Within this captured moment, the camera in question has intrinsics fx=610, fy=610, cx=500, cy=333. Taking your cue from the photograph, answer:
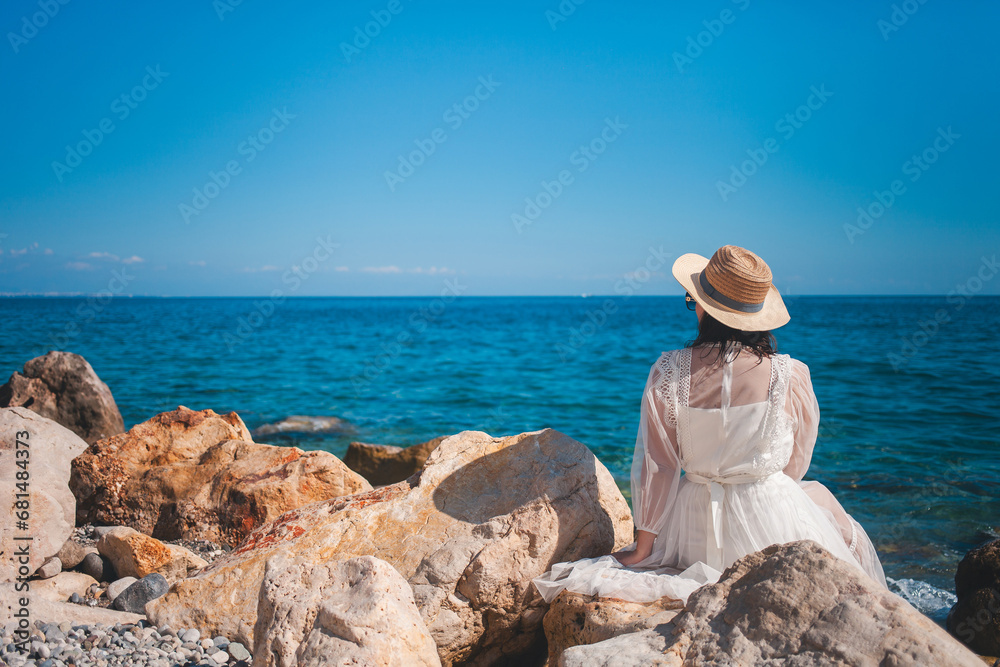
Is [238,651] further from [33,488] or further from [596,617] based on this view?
[33,488]

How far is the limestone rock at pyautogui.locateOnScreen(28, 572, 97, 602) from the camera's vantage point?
4.09 m

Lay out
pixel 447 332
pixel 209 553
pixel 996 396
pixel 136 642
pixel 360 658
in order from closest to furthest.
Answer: pixel 360 658 < pixel 136 642 < pixel 209 553 < pixel 996 396 < pixel 447 332

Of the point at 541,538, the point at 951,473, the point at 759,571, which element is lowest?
the point at 951,473

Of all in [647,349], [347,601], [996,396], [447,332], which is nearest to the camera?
[347,601]

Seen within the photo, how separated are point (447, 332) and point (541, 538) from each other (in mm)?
31197

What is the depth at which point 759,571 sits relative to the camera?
219 cm

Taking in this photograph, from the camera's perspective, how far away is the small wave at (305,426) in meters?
10.9

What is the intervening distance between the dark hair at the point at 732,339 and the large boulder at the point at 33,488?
4.59 meters

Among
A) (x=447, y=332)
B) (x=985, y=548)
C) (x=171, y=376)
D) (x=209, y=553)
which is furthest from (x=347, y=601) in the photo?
(x=447, y=332)

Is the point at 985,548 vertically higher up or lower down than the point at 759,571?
lower down

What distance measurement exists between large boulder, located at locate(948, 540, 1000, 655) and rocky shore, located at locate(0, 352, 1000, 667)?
0.01 meters

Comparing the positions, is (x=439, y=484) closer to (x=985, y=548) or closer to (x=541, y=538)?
(x=541, y=538)

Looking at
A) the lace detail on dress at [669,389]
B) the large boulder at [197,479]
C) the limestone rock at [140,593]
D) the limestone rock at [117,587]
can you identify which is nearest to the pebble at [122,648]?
the limestone rock at [140,593]

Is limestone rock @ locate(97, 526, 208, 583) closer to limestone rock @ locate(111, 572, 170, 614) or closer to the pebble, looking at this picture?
limestone rock @ locate(111, 572, 170, 614)
